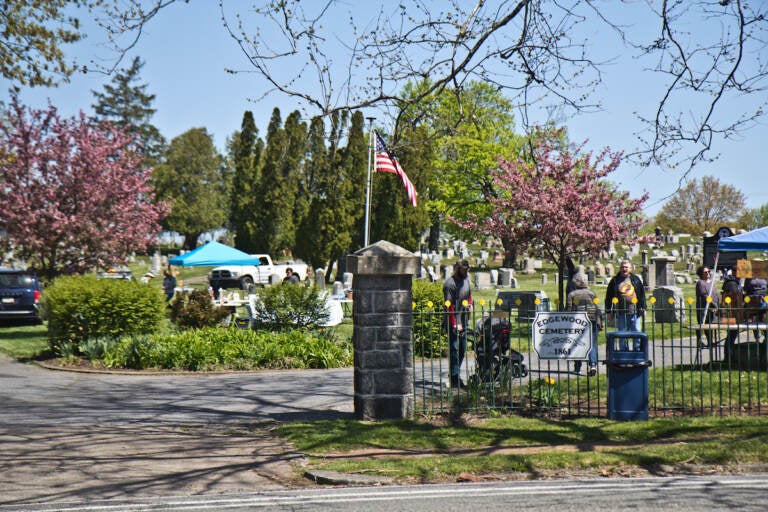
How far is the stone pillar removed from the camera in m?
10.1

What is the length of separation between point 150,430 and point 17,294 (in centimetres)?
1573

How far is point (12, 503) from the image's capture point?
6.44m

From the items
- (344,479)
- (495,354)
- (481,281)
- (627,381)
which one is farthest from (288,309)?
(481,281)

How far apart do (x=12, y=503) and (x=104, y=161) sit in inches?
843

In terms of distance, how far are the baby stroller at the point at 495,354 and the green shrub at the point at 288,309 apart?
22.7 feet

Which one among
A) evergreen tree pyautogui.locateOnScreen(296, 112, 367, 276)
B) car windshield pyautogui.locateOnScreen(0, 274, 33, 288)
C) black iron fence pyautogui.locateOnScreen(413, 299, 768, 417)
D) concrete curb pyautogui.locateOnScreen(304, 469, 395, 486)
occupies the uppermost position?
evergreen tree pyautogui.locateOnScreen(296, 112, 367, 276)

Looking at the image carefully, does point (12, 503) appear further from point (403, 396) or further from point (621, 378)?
point (621, 378)

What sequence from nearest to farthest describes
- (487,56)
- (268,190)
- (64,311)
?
(487,56) < (64,311) < (268,190)

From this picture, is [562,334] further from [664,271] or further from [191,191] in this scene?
[191,191]

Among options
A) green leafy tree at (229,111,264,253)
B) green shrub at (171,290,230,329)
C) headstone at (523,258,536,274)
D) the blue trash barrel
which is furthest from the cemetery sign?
green leafy tree at (229,111,264,253)

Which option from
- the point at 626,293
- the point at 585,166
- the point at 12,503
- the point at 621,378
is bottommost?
the point at 12,503

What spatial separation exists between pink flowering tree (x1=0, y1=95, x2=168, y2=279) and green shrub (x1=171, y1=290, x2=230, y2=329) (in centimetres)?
664

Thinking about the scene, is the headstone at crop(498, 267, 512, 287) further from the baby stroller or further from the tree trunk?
the tree trunk

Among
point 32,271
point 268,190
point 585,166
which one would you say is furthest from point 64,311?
point 268,190
